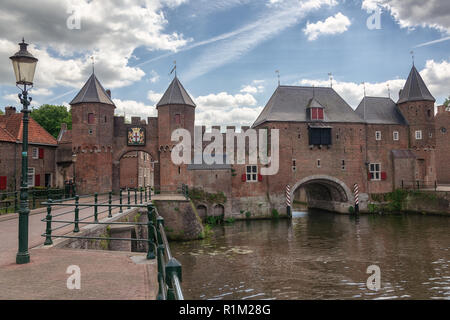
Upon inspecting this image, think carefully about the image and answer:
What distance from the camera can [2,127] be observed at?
25234mm

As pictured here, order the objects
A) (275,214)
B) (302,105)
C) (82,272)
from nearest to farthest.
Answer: (82,272), (275,214), (302,105)

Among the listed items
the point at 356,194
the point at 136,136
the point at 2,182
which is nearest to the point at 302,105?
the point at 356,194

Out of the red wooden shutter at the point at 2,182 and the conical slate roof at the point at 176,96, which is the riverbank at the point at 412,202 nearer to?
the conical slate roof at the point at 176,96

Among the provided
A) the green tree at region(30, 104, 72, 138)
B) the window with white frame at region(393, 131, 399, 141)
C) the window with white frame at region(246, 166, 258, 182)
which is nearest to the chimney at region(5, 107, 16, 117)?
the green tree at region(30, 104, 72, 138)

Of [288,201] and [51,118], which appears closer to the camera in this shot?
[288,201]

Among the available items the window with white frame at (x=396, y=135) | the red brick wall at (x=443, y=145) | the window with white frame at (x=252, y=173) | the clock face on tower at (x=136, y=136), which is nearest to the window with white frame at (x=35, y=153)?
the clock face on tower at (x=136, y=136)

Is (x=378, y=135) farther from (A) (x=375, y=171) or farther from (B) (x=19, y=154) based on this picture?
(B) (x=19, y=154)

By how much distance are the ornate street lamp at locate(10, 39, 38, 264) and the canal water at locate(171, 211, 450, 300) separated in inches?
221

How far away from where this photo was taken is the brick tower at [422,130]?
103 feet

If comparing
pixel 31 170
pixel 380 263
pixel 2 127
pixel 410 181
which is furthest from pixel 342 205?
pixel 2 127

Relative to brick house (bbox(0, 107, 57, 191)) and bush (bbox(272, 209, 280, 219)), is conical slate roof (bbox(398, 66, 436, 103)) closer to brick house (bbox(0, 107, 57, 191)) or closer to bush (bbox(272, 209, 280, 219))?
bush (bbox(272, 209, 280, 219))

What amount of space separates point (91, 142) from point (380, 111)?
27.4 m

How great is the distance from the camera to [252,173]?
92.8 ft

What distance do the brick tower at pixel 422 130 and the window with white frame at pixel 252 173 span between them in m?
16.2
